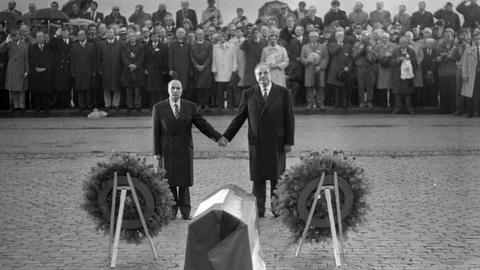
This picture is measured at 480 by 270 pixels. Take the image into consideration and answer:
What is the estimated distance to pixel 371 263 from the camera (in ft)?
29.9

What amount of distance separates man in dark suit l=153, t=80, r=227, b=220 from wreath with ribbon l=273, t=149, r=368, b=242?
93.5 inches

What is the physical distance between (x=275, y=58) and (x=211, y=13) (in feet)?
14.0

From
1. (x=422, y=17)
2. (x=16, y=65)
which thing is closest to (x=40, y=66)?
(x=16, y=65)

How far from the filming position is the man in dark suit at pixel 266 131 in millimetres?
Answer: 11930

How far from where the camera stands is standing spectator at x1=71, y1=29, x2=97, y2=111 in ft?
84.4

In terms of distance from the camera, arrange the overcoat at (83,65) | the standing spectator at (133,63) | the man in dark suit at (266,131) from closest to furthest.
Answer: the man in dark suit at (266,131)
the standing spectator at (133,63)
the overcoat at (83,65)

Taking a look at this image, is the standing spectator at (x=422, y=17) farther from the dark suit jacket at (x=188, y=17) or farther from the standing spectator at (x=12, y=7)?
the standing spectator at (x=12, y=7)

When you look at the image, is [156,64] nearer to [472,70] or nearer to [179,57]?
[179,57]

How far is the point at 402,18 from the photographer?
27.3 metres

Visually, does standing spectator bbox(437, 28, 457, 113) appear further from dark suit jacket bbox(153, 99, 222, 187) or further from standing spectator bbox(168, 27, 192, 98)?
dark suit jacket bbox(153, 99, 222, 187)

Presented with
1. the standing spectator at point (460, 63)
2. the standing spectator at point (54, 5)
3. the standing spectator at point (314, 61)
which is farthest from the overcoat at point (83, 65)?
the standing spectator at point (460, 63)

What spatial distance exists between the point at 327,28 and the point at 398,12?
2762 mm

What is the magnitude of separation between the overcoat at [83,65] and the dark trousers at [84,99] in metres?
0.37

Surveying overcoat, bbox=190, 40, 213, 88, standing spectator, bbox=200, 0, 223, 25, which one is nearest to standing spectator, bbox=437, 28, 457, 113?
overcoat, bbox=190, 40, 213, 88
